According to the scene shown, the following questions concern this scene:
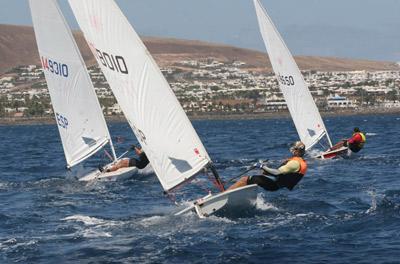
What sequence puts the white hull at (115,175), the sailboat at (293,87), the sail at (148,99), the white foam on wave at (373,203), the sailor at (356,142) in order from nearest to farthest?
the sail at (148,99)
the white foam on wave at (373,203)
the white hull at (115,175)
the sailor at (356,142)
the sailboat at (293,87)

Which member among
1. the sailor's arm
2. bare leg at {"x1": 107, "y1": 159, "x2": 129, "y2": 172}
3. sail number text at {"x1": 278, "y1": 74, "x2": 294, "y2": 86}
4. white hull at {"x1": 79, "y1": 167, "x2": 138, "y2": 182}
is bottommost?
white hull at {"x1": 79, "y1": 167, "x2": 138, "y2": 182}

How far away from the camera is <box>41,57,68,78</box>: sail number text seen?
28406 mm

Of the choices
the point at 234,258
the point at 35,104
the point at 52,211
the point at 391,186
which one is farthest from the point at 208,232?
the point at 35,104

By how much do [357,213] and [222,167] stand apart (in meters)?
14.1

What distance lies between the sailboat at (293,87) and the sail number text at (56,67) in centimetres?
1054

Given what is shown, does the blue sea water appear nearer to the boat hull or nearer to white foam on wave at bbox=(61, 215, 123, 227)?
white foam on wave at bbox=(61, 215, 123, 227)

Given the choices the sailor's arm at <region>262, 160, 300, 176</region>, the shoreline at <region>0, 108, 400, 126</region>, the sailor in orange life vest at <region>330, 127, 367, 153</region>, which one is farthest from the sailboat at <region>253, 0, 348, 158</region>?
the shoreline at <region>0, 108, 400, 126</region>

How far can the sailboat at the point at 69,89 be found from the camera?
2795 cm

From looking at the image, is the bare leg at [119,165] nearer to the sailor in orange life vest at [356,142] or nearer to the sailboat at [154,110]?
the sailboat at [154,110]

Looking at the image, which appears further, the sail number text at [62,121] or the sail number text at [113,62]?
the sail number text at [62,121]

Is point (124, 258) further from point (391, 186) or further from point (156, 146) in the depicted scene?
point (391, 186)

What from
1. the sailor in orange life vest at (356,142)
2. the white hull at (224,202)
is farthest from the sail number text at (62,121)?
the white hull at (224,202)

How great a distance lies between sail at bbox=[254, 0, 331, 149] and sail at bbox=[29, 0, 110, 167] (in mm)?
10170

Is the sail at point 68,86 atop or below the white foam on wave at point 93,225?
atop
